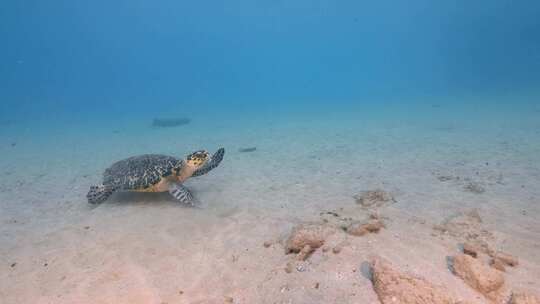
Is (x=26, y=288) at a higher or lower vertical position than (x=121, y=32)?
lower

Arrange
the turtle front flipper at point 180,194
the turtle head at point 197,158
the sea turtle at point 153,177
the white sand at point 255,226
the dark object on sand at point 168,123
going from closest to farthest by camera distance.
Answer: the white sand at point 255,226 < the turtle front flipper at point 180,194 < the sea turtle at point 153,177 < the turtle head at point 197,158 < the dark object on sand at point 168,123

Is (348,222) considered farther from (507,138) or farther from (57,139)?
(57,139)

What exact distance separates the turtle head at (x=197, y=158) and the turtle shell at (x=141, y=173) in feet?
0.92

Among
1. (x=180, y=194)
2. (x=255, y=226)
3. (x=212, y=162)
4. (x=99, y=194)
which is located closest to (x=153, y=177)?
(x=180, y=194)

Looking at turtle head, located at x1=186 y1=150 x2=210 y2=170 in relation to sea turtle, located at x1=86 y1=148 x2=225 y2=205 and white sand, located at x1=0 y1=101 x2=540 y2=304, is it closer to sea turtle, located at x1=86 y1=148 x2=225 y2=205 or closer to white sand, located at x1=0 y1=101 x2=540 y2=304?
sea turtle, located at x1=86 y1=148 x2=225 y2=205

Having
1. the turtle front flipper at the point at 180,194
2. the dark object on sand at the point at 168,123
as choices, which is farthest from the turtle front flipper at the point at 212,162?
the dark object on sand at the point at 168,123

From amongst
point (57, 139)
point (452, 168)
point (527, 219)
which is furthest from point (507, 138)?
point (57, 139)

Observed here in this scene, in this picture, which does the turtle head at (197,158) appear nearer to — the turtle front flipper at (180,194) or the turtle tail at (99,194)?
the turtle front flipper at (180,194)

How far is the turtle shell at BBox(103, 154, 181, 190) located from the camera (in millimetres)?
5969

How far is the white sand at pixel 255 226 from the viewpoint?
131 inches

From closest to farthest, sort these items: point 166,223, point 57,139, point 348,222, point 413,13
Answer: point 348,222, point 166,223, point 57,139, point 413,13

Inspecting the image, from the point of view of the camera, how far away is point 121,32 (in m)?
131

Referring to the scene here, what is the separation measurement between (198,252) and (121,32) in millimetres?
148693

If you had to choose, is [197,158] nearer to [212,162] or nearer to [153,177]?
[212,162]
